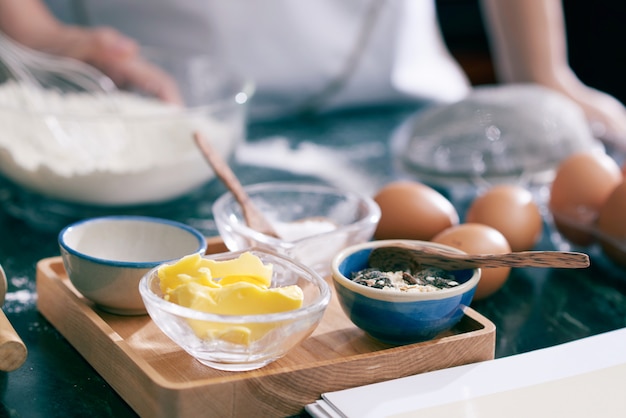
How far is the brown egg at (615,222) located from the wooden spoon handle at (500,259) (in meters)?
0.25

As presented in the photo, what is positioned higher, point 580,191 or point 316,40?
point 316,40

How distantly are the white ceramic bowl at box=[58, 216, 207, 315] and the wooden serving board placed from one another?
0.8 inches

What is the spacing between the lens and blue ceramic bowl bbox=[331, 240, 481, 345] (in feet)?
2.14

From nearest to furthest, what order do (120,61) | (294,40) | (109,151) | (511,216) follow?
(511,216)
(109,151)
(120,61)
(294,40)

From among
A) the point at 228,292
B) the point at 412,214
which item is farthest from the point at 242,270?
the point at 412,214

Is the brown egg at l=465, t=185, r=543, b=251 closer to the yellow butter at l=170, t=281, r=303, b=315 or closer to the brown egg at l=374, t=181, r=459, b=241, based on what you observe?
the brown egg at l=374, t=181, r=459, b=241

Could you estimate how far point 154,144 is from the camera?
1069mm

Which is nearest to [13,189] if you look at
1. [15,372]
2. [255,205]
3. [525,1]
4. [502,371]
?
[255,205]

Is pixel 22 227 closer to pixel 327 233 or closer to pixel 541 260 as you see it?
pixel 327 233

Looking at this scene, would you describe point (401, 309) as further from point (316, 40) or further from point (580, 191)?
point (316, 40)

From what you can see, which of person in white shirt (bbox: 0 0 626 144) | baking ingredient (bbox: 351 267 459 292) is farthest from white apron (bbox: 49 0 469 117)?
baking ingredient (bbox: 351 267 459 292)

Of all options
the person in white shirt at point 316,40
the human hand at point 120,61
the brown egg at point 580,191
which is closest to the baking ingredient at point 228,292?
the brown egg at point 580,191

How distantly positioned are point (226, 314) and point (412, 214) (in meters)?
0.36

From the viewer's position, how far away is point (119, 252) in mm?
790
